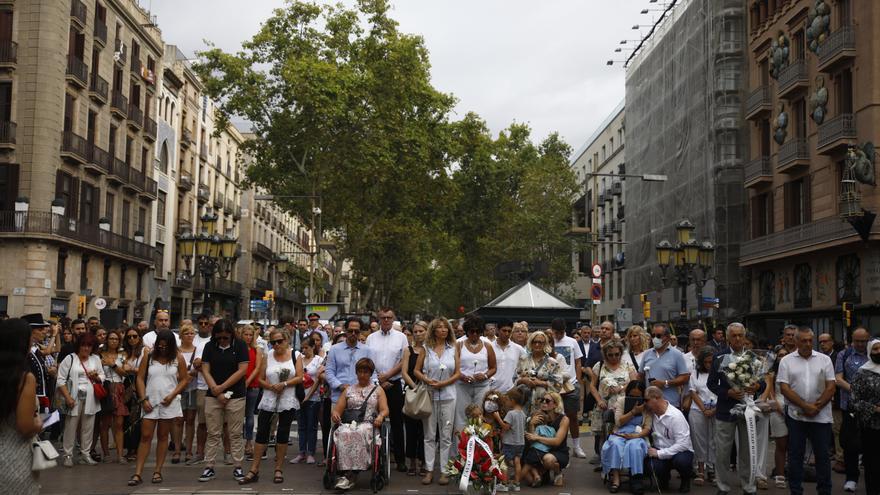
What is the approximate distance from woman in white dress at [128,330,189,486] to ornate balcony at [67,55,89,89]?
28.4m

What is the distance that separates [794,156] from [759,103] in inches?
152

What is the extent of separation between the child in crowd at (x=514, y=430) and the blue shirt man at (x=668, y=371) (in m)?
1.73

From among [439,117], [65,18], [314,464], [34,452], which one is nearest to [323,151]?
[439,117]

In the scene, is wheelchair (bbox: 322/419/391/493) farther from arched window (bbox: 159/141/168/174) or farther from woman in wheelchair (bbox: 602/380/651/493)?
arched window (bbox: 159/141/168/174)

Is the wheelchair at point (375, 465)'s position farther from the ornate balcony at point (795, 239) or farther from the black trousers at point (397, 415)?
the ornate balcony at point (795, 239)

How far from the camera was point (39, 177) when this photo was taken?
35.2m

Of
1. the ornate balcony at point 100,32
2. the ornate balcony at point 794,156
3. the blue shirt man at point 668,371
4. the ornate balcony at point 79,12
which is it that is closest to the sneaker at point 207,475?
the blue shirt man at point 668,371

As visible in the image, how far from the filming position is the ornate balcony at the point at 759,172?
113 ft

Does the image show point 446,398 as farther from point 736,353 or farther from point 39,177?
point 39,177

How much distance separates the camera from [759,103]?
34.7 m

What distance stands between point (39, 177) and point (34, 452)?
106 feet

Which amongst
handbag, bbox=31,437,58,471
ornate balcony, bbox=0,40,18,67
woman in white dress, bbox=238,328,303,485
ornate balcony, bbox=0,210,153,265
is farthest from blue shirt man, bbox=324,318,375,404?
ornate balcony, bbox=0,40,18,67

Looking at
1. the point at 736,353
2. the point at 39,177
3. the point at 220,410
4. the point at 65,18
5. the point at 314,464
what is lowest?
the point at 314,464

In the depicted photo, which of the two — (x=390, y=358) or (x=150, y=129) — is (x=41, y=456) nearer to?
(x=390, y=358)
